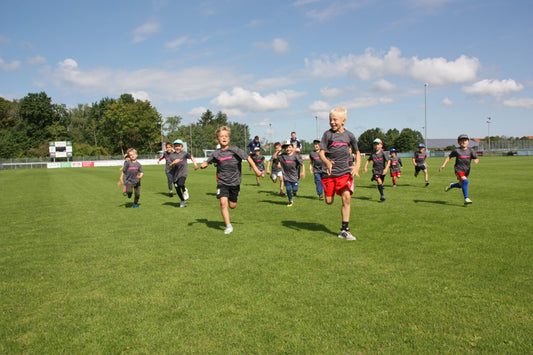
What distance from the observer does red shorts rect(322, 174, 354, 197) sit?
6484 mm

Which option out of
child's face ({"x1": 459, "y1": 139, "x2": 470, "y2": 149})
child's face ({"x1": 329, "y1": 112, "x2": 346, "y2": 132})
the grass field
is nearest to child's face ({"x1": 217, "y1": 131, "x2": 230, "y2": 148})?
the grass field

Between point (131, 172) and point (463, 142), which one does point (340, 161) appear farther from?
point (131, 172)

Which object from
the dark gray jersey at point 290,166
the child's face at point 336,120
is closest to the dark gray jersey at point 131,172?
the dark gray jersey at point 290,166

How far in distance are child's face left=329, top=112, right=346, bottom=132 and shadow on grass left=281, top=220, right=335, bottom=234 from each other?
2.16 meters

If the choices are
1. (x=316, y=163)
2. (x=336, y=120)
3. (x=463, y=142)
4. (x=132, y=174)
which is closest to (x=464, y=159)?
(x=463, y=142)

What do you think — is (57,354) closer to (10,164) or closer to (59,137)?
(10,164)

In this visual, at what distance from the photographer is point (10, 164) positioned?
209ft

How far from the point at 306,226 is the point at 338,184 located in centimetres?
156

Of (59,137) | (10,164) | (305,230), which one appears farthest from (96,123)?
(305,230)

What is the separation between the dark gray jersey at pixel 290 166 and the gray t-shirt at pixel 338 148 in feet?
16.4

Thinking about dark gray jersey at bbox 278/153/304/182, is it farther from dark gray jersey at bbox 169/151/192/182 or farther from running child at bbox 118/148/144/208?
running child at bbox 118/148/144/208

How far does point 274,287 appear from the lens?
408 cm

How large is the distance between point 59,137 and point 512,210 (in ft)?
350

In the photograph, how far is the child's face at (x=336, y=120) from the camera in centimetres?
643
